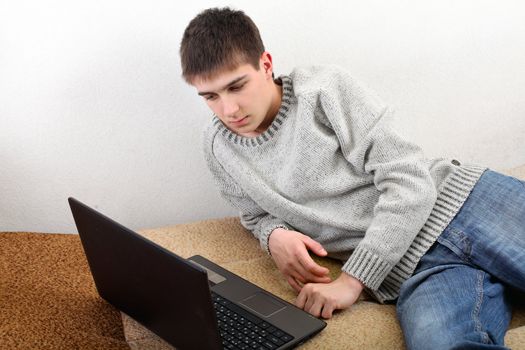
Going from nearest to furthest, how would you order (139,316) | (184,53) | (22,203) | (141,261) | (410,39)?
1. (141,261)
2. (139,316)
3. (184,53)
4. (22,203)
5. (410,39)

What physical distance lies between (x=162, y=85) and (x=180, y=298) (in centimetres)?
65

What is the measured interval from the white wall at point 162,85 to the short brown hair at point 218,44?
0.19m

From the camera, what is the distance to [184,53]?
3.99 feet

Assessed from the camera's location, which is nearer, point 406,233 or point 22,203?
point 406,233

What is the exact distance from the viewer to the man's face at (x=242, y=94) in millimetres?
1181

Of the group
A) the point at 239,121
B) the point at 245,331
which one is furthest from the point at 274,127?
the point at 245,331

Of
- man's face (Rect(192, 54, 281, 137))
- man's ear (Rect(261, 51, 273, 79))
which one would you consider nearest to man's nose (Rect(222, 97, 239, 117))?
man's face (Rect(192, 54, 281, 137))

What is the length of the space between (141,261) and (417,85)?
0.92 metres

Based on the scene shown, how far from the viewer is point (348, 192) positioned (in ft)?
4.26

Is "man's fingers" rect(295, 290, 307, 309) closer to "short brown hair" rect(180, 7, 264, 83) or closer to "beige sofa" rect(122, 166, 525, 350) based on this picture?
"beige sofa" rect(122, 166, 525, 350)

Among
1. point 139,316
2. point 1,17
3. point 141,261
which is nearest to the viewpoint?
point 141,261

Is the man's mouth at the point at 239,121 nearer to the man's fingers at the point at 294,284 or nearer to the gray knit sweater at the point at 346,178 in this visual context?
the gray knit sweater at the point at 346,178

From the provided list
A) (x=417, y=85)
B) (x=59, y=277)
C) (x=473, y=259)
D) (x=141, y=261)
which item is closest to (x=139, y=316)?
(x=141, y=261)

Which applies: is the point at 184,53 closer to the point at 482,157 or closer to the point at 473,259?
the point at 473,259
